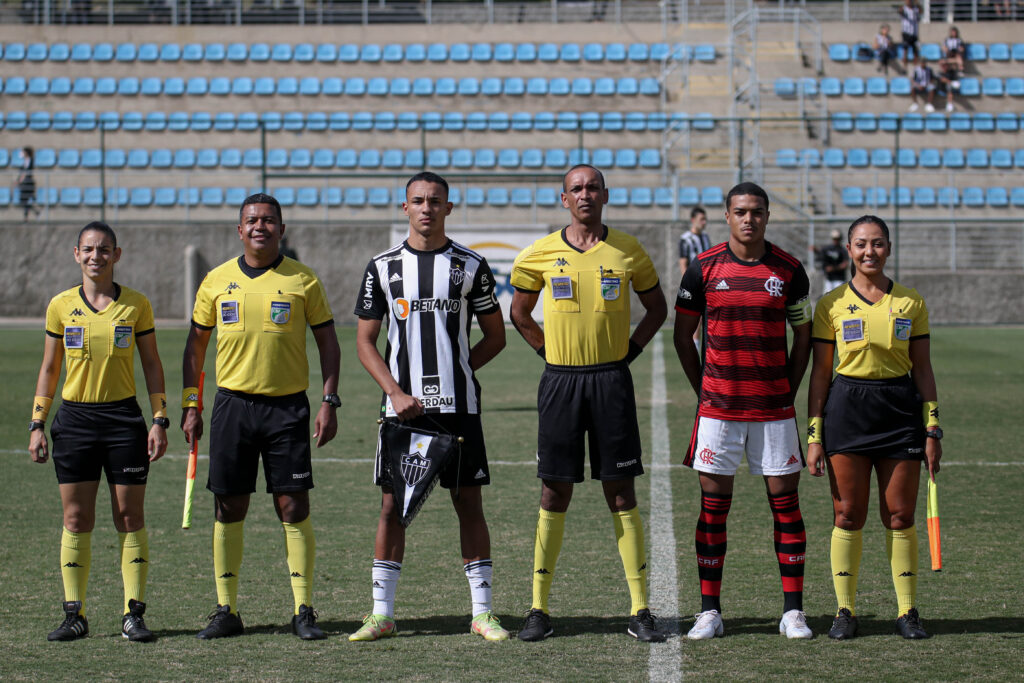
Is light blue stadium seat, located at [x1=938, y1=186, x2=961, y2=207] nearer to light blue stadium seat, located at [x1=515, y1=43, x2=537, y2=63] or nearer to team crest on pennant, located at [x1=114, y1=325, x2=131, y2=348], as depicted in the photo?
light blue stadium seat, located at [x1=515, y1=43, x2=537, y2=63]

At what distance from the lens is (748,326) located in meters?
4.79

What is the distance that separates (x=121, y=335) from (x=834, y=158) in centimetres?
2445

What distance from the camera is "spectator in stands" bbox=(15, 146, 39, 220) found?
2583 centimetres

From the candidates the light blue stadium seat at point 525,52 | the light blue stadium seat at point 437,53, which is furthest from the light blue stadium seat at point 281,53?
the light blue stadium seat at point 525,52

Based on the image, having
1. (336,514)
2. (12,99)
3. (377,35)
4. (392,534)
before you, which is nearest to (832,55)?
(377,35)

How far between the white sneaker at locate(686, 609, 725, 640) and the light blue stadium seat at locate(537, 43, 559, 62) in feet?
87.4

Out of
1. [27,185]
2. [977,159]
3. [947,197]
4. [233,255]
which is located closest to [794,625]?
[233,255]

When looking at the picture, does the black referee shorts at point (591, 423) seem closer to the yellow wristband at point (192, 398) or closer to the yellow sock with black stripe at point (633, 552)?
the yellow sock with black stripe at point (633, 552)

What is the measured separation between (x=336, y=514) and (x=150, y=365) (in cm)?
247

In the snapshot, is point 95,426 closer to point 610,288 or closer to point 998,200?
point 610,288

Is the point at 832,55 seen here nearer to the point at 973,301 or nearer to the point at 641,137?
the point at 641,137

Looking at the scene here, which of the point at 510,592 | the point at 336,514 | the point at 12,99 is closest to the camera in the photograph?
the point at 510,592

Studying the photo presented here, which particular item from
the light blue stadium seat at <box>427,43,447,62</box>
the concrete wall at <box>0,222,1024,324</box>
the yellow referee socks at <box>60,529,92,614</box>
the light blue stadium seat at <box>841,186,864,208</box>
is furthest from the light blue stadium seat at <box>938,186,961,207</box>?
the yellow referee socks at <box>60,529,92,614</box>

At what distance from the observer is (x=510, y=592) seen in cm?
548
